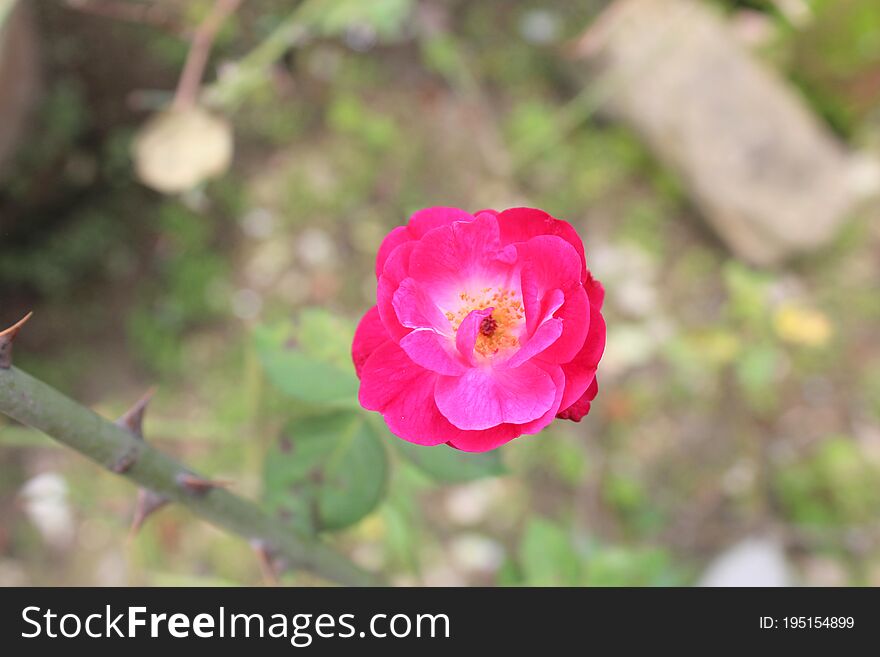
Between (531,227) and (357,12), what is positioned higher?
(357,12)

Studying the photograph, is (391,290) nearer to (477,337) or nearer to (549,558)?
(477,337)

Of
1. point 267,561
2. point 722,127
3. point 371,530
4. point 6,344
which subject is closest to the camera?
point 6,344

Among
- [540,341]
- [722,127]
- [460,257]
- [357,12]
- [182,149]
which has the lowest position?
[540,341]

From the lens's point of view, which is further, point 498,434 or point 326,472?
point 326,472

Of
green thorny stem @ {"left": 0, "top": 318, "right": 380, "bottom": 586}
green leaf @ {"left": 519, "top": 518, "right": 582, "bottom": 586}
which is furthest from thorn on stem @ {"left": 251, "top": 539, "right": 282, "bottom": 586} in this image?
green leaf @ {"left": 519, "top": 518, "right": 582, "bottom": 586}

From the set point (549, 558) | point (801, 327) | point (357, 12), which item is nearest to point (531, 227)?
point (549, 558)

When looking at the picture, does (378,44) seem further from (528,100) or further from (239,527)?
(239,527)

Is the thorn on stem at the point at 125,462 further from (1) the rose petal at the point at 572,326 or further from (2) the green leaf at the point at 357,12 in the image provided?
(2) the green leaf at the point at 357,12

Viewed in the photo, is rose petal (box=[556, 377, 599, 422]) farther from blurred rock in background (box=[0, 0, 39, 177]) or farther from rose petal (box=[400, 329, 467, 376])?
blurred rock in background (box=[0, 0, 39, 177])
